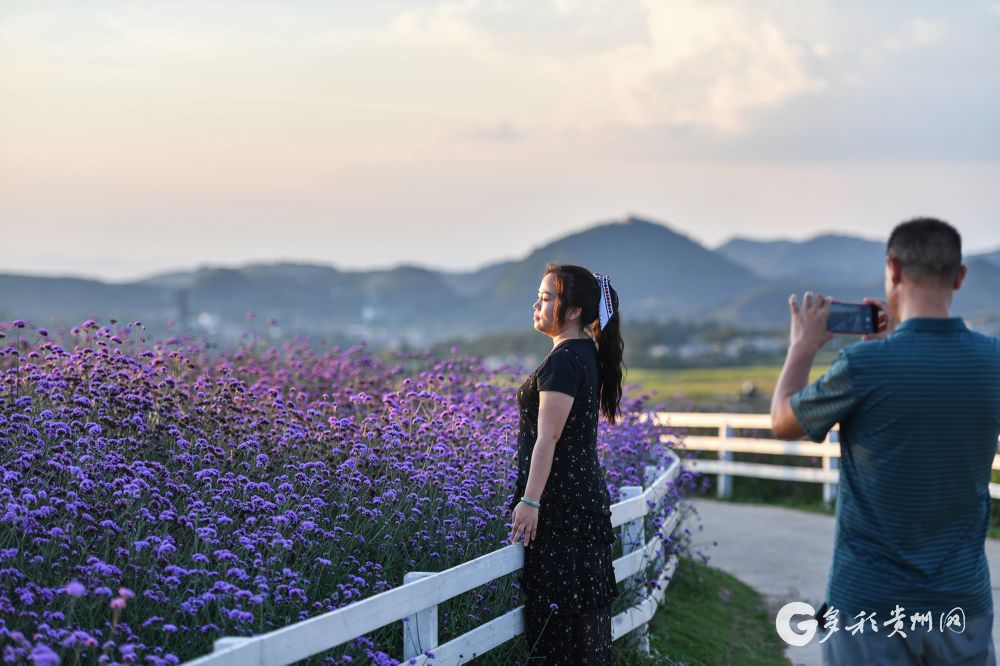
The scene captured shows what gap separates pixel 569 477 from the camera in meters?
5.16

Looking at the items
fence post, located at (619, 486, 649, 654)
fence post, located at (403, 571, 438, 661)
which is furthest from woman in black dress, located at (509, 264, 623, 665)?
fence post, located at (619, 486, 649, 654)

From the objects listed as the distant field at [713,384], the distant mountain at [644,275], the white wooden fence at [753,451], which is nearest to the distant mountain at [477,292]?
the distant mountain at [644,275]

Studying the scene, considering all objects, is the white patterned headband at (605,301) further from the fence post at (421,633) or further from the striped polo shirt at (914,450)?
the striped polo shirt at (914,450)

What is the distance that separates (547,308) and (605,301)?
30cm

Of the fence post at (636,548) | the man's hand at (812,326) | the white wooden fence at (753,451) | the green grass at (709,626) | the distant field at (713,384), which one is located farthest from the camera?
the distant field at (713,384)

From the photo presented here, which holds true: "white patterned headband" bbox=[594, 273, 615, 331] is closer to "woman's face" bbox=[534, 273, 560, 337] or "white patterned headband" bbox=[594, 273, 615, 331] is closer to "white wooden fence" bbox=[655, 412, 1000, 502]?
"woman's face" bbox=[534, 273, 560, 337]

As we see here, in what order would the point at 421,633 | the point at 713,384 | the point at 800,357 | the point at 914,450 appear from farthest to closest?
1. the point at 713,384
2. the point at 421,633
3. the point at 800,357
4. the point at 914,450

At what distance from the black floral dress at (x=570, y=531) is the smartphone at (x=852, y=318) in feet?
5.18

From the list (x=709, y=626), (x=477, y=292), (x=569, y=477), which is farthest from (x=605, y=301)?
(x=477, y=292)

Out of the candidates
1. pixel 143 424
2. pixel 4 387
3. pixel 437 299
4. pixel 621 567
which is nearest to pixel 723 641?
pixel 621 567

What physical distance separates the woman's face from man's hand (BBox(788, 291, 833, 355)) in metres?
1.69

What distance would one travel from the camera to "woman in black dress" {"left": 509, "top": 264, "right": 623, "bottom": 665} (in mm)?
5023

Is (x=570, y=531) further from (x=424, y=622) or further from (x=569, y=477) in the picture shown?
(x=424, y=622)

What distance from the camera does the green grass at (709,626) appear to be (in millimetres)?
7680
